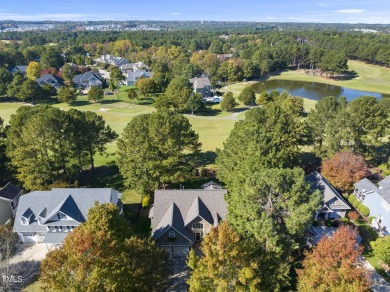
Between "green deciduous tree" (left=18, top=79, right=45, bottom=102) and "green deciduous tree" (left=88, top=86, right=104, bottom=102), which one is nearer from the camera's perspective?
"green deciduous tree" (left=18, top=79, right=45, bottom=102)

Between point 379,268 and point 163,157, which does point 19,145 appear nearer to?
point 163,157

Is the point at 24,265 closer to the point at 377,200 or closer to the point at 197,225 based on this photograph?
the point at 197,225

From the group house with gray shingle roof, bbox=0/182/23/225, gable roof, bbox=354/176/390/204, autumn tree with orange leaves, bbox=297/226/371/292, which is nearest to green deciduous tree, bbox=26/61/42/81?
house with gray shingle roof, bbox=0/182/23/225

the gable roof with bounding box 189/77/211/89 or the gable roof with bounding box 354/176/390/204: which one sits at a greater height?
the gable roof with bounding box 189/77/211/89

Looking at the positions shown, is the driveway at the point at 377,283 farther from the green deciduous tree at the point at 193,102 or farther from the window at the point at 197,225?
the green deciduous tree at the point at 193,102

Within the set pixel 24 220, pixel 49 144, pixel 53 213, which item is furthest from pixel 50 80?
pixel 53 213

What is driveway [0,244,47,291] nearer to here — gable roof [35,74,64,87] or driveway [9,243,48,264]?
driveway [9,243,48,264]
